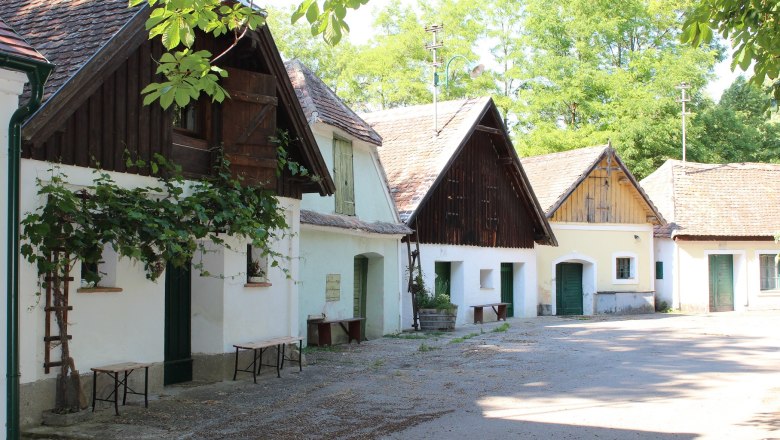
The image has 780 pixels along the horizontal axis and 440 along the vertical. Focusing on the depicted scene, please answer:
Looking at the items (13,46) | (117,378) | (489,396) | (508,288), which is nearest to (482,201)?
(508,288)

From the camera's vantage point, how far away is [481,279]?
1009 inches

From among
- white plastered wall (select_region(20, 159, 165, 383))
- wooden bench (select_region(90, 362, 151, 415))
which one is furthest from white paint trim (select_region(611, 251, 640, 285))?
wooden bench (select_region(90, 362, 151, 415))

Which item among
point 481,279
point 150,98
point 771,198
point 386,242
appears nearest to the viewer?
point 150,98

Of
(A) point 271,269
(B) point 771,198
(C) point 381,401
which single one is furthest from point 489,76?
(C) point 381,401

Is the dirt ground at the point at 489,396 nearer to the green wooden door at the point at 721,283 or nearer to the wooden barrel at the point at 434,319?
the wooden barrel at the point at 434,319

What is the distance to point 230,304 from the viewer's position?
12742 mm

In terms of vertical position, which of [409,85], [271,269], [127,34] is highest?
[409,85]

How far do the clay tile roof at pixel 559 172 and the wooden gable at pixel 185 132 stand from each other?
1573 centimetres

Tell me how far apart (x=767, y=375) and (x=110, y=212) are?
9.61 metres

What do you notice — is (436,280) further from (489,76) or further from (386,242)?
(489,76)

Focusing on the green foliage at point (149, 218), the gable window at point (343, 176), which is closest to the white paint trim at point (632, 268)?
the gable window at point (343, 176)

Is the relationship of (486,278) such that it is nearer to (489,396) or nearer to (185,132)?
(489,396)

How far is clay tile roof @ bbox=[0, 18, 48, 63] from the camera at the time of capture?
8.02m

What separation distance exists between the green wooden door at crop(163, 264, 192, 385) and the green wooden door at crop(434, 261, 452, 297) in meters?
11.0
